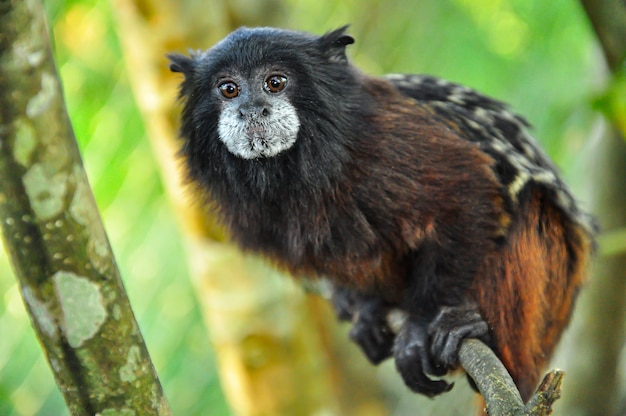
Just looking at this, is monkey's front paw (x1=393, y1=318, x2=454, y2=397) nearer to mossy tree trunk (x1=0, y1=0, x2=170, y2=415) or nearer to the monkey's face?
the monkey's face

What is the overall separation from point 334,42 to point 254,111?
0.46m

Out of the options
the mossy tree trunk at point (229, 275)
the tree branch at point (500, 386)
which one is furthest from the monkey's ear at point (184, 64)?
the tree branch at point (500, 386)

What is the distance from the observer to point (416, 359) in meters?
3.02

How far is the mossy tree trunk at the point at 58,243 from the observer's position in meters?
1.74

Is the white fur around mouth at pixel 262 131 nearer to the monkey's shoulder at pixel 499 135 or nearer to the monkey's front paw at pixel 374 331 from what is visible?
the monkey's shoulder at pixel 499 135

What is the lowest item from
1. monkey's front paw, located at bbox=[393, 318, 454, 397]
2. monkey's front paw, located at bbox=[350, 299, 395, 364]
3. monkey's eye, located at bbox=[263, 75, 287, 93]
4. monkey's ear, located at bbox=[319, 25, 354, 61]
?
monkey's front paw, located at bbox=[393, 318, 454, 397]

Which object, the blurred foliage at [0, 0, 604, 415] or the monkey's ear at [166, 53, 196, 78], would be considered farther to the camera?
the blurred foliage at [0, 0, 604, 415]

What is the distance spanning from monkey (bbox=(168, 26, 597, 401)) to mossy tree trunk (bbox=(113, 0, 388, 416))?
0.77m

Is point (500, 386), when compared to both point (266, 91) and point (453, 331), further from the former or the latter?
point (266, 91)

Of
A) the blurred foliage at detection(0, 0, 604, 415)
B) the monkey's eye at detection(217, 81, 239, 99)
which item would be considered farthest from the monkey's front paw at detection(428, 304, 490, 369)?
the blurred foliage at detection(0, 0, 604, 415)

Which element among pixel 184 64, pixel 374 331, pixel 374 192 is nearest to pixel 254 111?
pixel 184 64

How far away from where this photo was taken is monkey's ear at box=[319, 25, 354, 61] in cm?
296

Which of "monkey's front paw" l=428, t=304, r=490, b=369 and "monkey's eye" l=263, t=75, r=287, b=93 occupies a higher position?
"monkey's eye" l=263, t=75, r=287, b=93

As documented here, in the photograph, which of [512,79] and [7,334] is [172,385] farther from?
[512,79]
